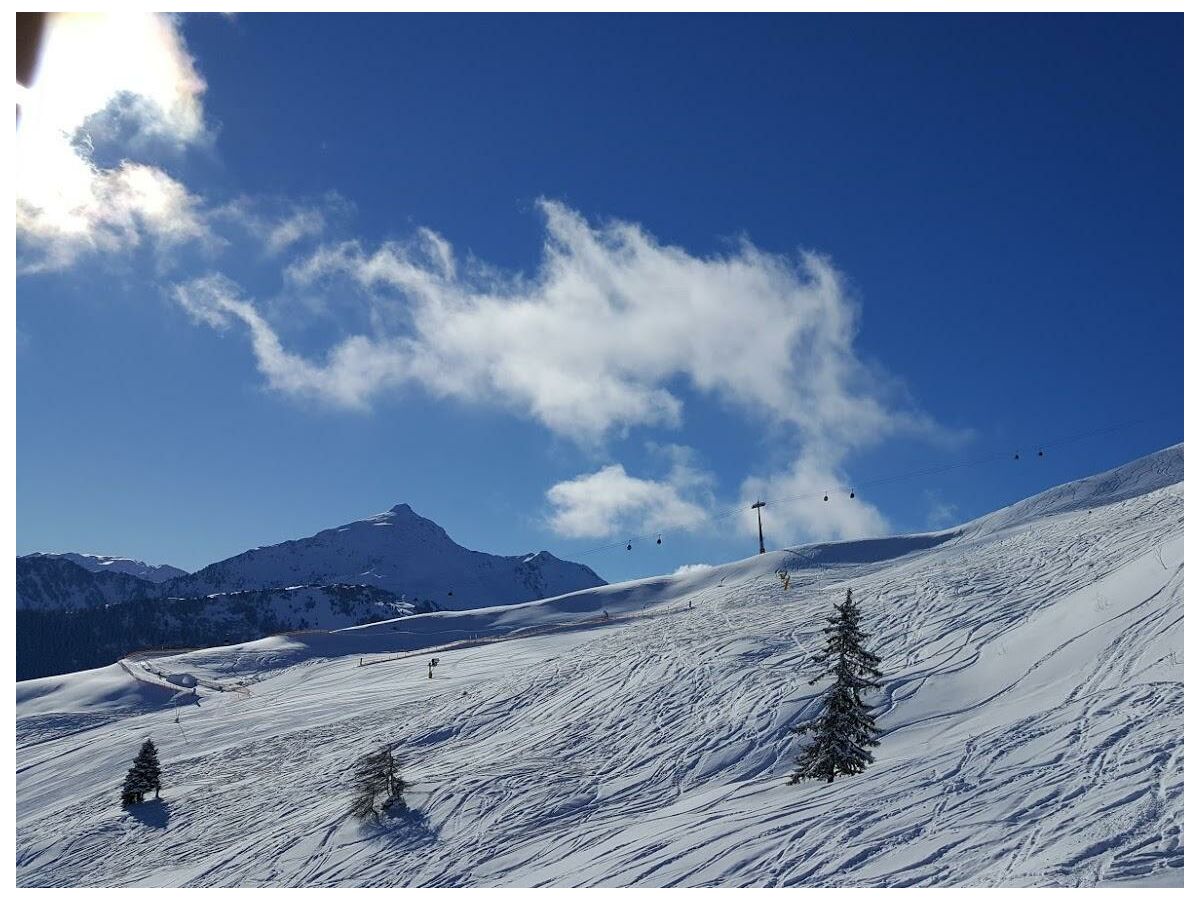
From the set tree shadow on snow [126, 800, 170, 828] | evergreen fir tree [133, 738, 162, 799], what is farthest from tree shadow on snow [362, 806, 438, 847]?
evergreen fir tree [133, 738, 162, 799]

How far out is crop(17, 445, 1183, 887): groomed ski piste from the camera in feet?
47.1

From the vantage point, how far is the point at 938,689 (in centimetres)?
2570

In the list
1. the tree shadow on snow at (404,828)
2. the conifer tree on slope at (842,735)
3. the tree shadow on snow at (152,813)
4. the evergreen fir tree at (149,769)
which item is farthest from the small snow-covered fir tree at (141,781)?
the conifer tree on slope at (842,735)

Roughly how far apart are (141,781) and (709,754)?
20.9m

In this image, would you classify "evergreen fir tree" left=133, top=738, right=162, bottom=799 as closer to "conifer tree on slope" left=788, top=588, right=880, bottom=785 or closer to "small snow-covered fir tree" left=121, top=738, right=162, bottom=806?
"small snow-covered fir tree" left=121, top=738, right=162, bottom=806

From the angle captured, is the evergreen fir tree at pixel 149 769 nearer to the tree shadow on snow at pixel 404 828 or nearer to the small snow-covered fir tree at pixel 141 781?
the small snow-covered fir tree at pixel 141 781

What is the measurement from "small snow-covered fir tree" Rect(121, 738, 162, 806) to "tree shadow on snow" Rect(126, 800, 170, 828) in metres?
0.31

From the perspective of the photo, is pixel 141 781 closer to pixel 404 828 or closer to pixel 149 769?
pixel 149 769

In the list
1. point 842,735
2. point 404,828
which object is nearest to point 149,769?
point 404,828

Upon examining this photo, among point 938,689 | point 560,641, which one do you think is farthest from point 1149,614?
point 560,641

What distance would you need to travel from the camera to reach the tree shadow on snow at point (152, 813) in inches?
1032

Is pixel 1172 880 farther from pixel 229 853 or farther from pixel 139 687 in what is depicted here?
pixel 139 687
